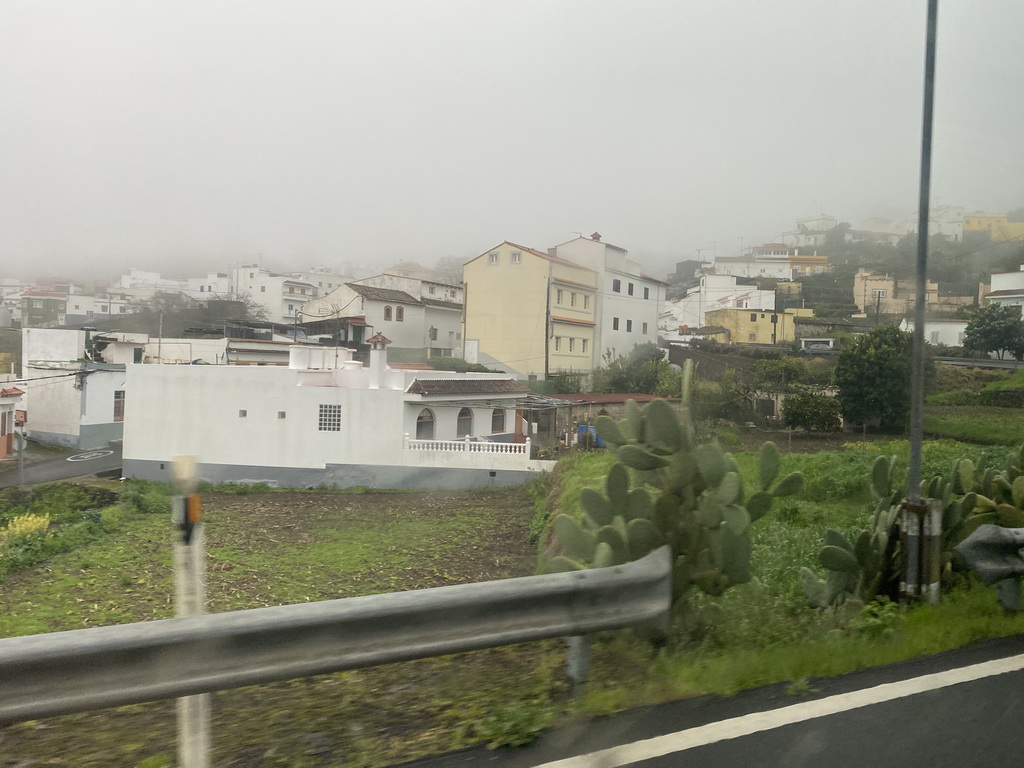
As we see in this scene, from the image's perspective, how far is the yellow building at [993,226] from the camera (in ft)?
41.1

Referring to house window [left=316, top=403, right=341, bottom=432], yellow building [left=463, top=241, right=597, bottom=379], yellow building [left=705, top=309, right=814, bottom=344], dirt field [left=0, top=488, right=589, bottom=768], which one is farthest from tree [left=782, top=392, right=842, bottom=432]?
house window [left=316, top=403, right=341, bottom=432]

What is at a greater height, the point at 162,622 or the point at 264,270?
the point at 264,270

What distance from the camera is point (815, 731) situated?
2.55 meters

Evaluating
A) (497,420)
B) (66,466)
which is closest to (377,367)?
(497,420)

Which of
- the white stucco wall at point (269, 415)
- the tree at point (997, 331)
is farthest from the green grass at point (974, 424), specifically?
the white stucco wall at point (269, 415)

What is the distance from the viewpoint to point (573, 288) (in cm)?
2188

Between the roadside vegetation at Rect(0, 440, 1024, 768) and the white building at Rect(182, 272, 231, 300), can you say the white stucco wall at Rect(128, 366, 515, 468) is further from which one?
the white building at Rect(182, 272, 231, 300)

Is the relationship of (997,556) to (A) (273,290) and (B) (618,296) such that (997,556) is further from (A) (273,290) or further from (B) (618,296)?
(A) (273,290)

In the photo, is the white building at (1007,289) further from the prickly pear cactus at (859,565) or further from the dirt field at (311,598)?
the prickly pear cactus at (859,565)

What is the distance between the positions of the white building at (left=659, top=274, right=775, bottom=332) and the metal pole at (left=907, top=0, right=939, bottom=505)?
1954 centimetres

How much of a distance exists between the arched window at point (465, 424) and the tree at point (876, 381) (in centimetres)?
1632

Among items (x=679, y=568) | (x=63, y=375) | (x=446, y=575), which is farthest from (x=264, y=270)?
(x=679, y=568)

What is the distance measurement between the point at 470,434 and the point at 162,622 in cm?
2716

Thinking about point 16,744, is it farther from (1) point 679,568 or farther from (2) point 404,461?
(2) point 404,461
